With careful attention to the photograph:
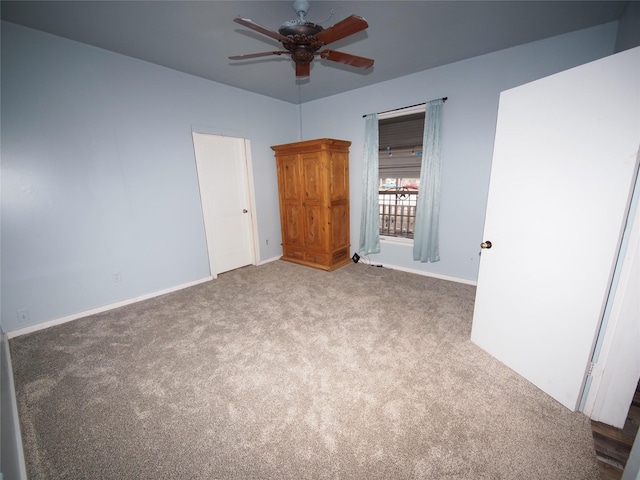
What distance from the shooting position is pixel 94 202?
2678 millimetres

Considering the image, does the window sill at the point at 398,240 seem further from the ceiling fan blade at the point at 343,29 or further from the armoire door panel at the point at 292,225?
the ceiling fan blade at the point at 343,29

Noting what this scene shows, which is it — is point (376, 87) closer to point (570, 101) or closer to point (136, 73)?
point (570, 101)

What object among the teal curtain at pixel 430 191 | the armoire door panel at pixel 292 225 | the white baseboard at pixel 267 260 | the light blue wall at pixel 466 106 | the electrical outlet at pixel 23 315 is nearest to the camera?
the electrical outlet at pixel 23 315

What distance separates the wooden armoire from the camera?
3795 millimetres

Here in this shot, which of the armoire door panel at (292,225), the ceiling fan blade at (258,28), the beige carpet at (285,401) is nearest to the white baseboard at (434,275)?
the beige carpet at (285,401)

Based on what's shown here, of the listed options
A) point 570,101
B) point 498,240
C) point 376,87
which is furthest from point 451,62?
point 498,240

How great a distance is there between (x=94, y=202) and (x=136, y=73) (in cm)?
148

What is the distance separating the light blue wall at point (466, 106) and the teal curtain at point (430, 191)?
0.11 m

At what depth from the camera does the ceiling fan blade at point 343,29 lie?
5.10 feet

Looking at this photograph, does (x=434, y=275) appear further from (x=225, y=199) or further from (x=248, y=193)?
(x=225, y=199)

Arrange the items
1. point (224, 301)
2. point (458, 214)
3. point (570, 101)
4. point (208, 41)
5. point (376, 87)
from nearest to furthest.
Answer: point (570, 101), point (208, 41), point (224, 301), point (458, 214), point (376, 87)

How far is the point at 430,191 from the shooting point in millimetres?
3383

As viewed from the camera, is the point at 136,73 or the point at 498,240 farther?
the point at 136,73

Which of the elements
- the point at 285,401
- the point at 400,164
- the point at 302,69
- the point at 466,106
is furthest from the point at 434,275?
the point at 302,69
